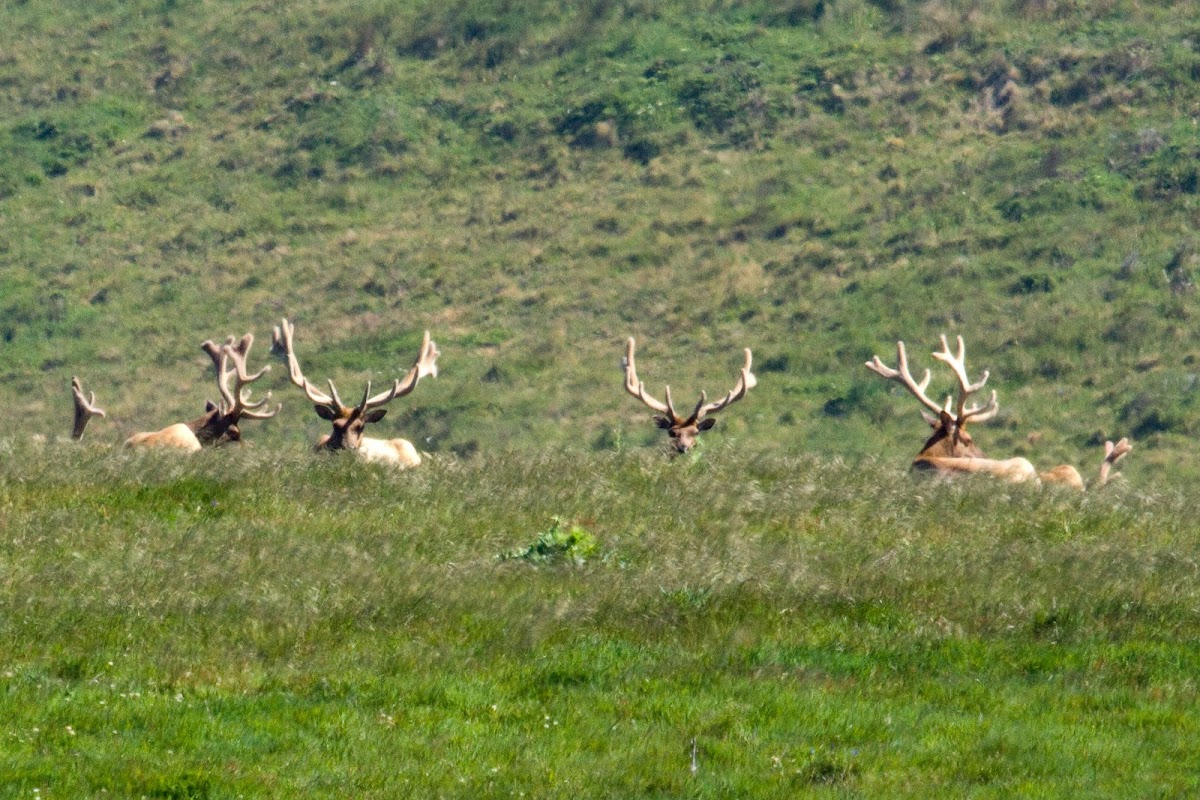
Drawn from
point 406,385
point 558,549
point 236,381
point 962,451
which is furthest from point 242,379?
point 558,549

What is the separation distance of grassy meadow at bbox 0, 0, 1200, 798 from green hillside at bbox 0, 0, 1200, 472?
0.43ft

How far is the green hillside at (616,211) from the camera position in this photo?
119 feet

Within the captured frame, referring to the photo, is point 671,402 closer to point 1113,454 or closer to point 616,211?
point 1113,454

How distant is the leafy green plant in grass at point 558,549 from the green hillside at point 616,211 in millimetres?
20522

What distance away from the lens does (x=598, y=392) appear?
3722 cm

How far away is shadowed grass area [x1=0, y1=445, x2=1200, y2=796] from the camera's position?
7.66 m

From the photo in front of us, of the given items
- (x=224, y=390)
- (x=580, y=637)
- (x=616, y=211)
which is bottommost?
(x=616, y=211)

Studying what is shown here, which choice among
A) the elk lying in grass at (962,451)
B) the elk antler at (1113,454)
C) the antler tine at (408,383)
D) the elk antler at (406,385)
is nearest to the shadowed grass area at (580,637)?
the elk lying in grass at (962,451)

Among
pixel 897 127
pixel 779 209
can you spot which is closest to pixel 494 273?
pixel 779 209

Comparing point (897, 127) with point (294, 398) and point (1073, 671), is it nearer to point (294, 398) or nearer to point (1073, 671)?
point (294, 398)

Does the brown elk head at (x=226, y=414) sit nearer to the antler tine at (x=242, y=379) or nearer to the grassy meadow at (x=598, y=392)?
the antler tine at (x=242, y=379)

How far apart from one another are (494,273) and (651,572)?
33054 mm

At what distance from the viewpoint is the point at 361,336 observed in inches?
1610

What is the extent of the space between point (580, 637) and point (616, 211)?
117ft
